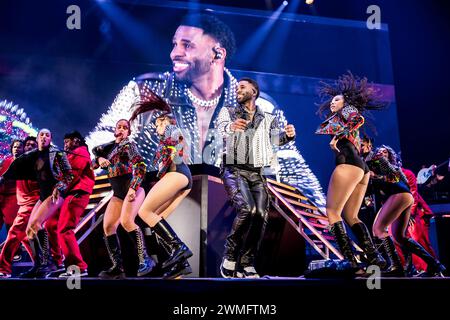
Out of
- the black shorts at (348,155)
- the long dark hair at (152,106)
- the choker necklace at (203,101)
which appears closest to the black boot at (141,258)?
the long dark hair at (152,106)

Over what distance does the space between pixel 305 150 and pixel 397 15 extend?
357 centimetres

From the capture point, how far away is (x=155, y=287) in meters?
3.63

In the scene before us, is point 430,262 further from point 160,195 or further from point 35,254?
point 35,254

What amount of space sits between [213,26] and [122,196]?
6.06 m

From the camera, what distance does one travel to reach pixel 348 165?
465 centimetres

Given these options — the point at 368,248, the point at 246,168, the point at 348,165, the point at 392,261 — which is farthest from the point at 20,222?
the point at 392,261

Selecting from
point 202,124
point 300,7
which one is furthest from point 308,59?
point 202,124

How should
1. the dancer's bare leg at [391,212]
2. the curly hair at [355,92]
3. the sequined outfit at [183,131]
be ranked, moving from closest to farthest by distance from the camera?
1. the curly hair at [355,92]
2. the dancer's bare leg at [391,212]
3. the sequined outfit at [183,131]

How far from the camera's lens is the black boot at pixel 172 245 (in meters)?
4.47

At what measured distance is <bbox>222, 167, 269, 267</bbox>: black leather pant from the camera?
4.50m

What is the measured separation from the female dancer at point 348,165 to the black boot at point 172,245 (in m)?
1.57

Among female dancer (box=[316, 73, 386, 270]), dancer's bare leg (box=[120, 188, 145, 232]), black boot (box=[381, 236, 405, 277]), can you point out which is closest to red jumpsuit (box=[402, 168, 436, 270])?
black boot (box=[381, 236, 405, 277])

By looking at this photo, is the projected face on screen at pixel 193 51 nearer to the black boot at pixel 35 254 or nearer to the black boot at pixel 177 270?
the black boot at pixel 35 254
